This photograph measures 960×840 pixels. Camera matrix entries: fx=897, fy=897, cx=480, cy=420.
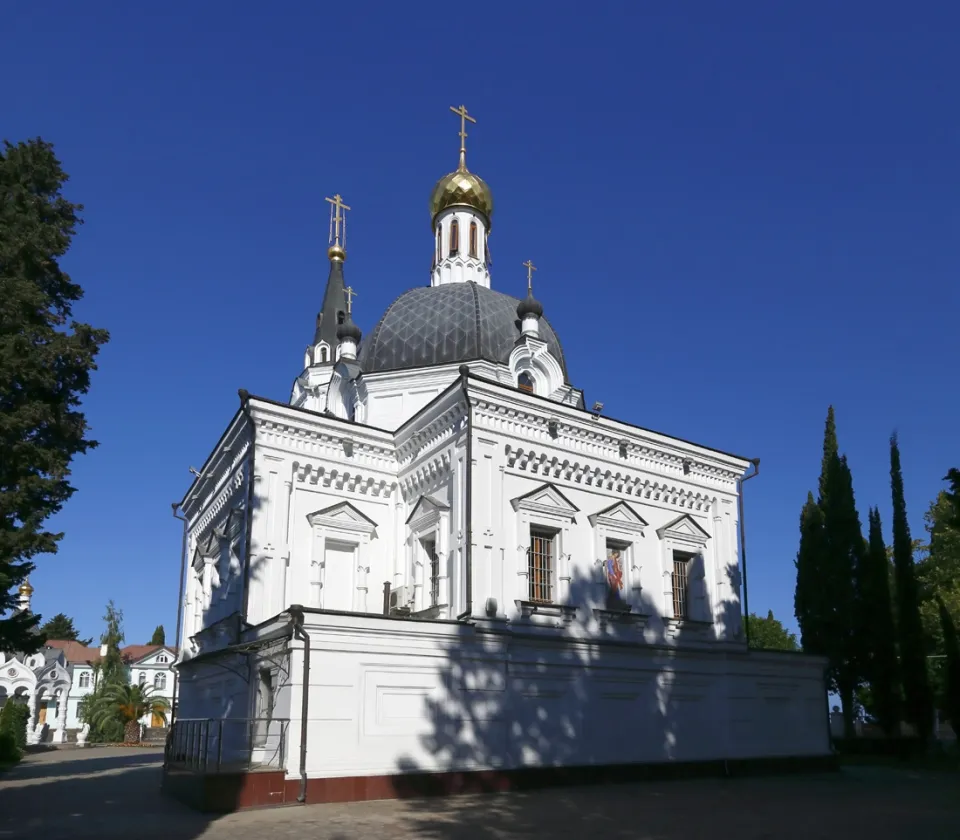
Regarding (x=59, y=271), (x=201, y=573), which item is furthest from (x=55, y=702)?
(x=59, y=271)

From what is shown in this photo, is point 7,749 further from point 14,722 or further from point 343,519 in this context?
point 343,519

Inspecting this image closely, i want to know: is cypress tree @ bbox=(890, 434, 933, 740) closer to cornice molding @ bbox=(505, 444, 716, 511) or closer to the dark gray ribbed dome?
cornice molding @ bbox=(505, 444, 716, 511)

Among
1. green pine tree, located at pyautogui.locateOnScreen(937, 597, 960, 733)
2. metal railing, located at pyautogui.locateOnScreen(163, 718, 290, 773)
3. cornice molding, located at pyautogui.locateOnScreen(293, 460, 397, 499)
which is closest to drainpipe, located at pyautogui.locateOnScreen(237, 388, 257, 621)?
cornice molding, located at pyautogui.locateOnScreen(293, 460, 397, 499)

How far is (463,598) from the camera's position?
18234 mm

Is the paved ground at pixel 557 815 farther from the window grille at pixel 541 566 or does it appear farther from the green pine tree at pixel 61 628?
the green pine tree at pixel 61 628

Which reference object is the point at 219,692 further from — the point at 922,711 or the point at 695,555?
the point at 922,711

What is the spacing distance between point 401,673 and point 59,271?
12.1 metres

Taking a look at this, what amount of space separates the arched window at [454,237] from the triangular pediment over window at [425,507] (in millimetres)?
12705

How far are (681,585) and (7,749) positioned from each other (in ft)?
69.5

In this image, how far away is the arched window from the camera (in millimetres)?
31109

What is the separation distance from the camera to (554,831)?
12.1 m

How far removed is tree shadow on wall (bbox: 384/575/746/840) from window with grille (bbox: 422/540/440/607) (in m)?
2.09

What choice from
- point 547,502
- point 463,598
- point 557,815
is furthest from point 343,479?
point 557,815

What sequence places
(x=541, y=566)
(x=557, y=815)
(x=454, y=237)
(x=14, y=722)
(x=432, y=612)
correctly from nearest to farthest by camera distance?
(x=557, y=815)
(x=432, y=612)
(x=541, y=566)
(x=454, y=237)
(x=14, y=722)
